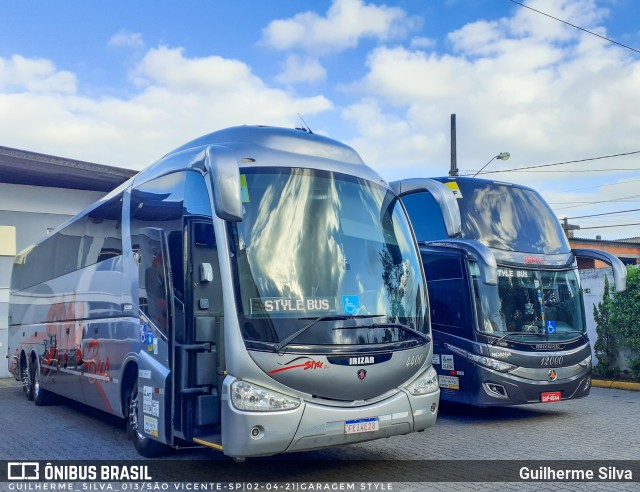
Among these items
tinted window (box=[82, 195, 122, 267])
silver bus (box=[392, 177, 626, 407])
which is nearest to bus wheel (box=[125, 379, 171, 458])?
tinted window (box=[82, 195, 122, 267])

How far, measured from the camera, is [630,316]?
1461 cm

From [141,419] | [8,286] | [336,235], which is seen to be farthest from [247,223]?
[8,286]

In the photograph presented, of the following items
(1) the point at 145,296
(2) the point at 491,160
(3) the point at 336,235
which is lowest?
(1) the point at 145,296

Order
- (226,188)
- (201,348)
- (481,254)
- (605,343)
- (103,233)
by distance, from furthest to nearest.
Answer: (605,343), (103,233), (481,254), (201,348), (226,188)

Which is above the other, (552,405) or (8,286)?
(8,286)

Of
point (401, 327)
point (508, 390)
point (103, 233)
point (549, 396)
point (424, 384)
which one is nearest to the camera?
point (401, 327)

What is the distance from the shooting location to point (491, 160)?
24688mm

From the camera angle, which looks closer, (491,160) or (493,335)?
(493,335)

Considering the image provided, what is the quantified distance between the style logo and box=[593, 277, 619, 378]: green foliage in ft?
39.7

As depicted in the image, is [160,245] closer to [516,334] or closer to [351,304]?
[351,304]

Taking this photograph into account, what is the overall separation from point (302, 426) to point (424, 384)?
65.1 inches

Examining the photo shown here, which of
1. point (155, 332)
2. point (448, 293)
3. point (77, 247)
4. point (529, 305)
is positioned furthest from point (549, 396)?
point (77, 247)

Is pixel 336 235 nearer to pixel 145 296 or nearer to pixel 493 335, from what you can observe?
pixel 145 296

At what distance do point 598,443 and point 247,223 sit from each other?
5400 millimetres
